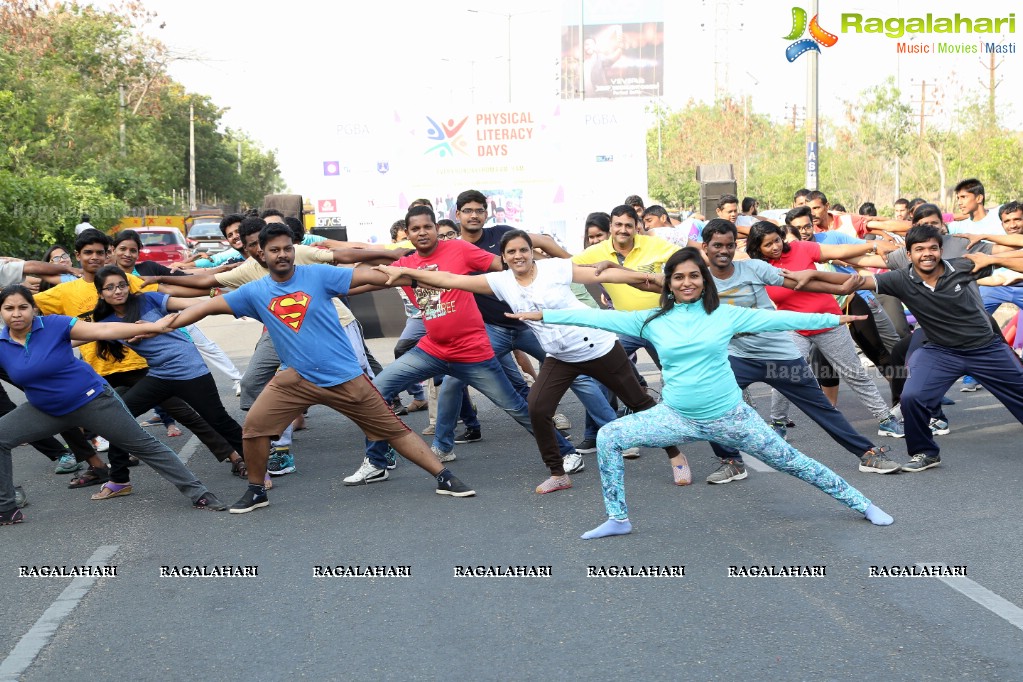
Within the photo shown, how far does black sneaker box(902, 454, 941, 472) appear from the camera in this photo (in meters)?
7.90

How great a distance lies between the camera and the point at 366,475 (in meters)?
8.20

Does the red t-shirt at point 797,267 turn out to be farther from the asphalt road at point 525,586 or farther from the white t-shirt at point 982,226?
the white t-shirt at point 982,226

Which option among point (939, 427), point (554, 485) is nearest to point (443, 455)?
point (554, 485)

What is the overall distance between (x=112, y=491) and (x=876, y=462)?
202 inches

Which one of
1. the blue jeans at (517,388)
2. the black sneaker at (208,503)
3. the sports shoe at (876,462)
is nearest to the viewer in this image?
the black sneaker at (208,503)

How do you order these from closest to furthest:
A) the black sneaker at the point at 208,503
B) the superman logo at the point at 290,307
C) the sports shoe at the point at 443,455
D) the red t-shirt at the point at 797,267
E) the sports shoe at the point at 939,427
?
1. the superman logo at the point at 290,307
2. the black sneaker at the point at 208,503
3. the red t-shirt at the point at 797,267
4. the sports shoe at the point at 443,455
5. the sports shoe at the point at 939,427

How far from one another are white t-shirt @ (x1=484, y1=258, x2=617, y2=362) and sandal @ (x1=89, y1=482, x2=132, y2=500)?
293 centimetres

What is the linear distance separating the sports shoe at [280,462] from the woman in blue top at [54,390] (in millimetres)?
1114

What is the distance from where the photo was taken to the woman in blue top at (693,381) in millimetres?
6285

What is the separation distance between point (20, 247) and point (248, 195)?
7427 centimetres

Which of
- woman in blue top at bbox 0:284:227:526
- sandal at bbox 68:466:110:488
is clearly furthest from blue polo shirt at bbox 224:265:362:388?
sandal at bbox 68:466:110:488

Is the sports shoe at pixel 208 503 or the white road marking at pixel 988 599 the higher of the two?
the white road marking at pixel 988 599

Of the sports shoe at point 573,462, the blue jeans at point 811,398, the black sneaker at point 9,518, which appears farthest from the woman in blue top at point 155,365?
the blue jeans at point 811,398

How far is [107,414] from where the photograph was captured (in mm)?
7367
